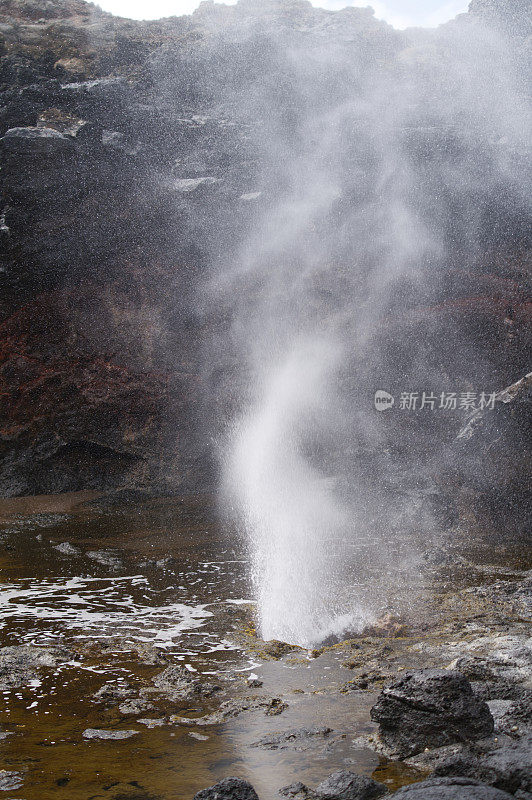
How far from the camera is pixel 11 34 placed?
14.9 m

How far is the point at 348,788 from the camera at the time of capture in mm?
2334

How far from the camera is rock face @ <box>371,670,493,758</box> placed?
273 cm

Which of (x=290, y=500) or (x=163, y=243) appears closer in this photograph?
(x=290, y=500)

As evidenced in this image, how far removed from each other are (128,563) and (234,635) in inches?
96.6

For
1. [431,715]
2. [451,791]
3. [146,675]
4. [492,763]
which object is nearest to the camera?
[451,791]

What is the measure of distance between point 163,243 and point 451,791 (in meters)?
12.1

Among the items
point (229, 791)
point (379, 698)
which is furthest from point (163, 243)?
point (229, 791)

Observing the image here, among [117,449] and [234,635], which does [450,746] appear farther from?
[117,449]

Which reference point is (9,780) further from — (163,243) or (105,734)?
(163,243)

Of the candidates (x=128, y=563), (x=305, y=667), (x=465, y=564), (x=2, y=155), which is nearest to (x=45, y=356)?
(x=2, y=155)

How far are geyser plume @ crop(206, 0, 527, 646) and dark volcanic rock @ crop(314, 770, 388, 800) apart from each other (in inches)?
207

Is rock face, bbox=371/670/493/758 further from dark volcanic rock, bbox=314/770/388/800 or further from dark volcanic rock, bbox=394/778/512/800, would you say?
dark volcanic rock, bbox=394/778/512/800

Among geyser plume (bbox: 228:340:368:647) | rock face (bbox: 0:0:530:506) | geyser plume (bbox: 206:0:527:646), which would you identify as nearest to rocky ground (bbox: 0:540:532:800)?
geyser plume (bbox: 228:340:368:647)

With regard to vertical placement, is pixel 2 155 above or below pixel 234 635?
above
